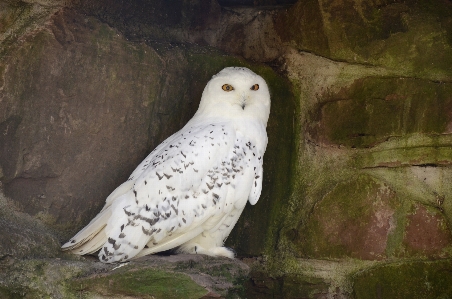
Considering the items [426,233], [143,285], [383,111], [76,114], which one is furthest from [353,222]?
[76,114]

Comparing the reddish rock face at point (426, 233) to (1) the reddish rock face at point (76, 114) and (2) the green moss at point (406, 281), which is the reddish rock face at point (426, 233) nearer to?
(2) the green moss at point (406, 281)

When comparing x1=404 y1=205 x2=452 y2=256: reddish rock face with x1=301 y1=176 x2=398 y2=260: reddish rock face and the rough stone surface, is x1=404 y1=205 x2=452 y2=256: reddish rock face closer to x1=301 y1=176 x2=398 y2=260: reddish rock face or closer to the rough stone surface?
x1=301 y1=176 x2=398 y2=260: reddish rock face

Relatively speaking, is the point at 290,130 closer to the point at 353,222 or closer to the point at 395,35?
the point at 353,222

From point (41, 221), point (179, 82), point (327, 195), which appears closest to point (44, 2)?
point (179, 82)

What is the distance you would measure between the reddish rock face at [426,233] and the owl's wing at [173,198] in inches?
29.3

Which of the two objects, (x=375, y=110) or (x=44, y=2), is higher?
(x=44, y=2)

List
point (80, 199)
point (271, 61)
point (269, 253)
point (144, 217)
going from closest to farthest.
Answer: point (144, 217) → point (80, 199) → point (269, 253) → point (271, 61)

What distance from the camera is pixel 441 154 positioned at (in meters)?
2.82

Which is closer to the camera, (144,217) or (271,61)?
(144,217)

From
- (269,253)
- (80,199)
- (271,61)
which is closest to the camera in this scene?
(80,199)

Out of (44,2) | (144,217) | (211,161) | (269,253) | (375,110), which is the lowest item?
(269,253)

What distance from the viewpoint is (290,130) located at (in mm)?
3252

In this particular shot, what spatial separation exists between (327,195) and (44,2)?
151 cm

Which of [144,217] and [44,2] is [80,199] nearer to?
[144,217]
